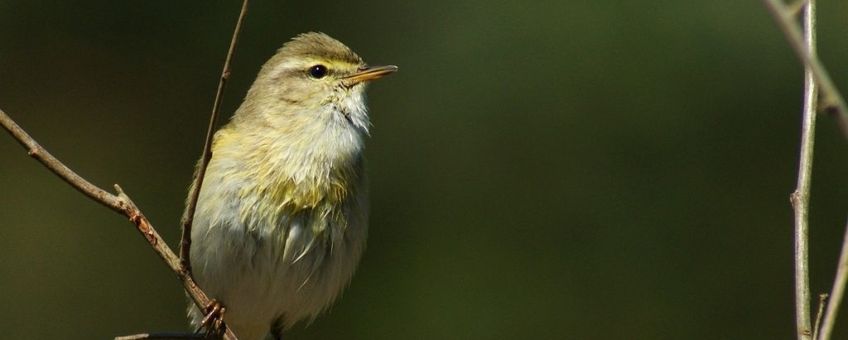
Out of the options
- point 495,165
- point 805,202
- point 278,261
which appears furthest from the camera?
point 495,165

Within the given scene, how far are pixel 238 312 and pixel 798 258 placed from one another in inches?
109

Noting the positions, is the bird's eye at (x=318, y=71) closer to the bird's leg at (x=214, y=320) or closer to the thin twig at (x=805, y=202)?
the bird's leg at (x=214, y=320)

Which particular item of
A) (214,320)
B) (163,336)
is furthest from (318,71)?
(163,336)

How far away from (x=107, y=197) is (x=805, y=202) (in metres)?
1.92

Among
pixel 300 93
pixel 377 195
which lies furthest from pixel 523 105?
pixel 300 93

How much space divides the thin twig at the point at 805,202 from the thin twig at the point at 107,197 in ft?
6.01

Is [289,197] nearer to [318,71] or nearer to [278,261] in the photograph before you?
[278,261]

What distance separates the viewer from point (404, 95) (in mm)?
8984

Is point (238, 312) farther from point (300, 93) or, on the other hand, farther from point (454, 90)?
point (454, 90)

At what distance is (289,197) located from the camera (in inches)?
181

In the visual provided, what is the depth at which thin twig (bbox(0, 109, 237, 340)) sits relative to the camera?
3234 mm

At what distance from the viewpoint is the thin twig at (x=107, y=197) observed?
10.6ft


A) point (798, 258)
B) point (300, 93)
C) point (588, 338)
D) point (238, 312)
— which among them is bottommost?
point (588, 338)

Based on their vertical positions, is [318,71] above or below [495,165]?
above
